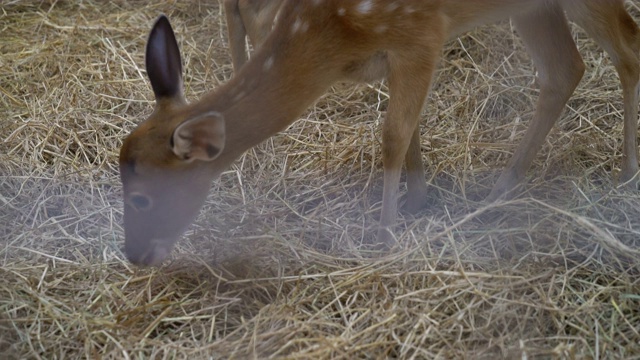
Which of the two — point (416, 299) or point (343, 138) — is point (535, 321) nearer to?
point (416, 299)

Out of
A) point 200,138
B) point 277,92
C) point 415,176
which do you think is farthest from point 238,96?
point 415,176

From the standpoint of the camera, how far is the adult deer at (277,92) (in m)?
3.42

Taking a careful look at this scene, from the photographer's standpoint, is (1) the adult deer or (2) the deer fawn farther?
(2) the deer fawn

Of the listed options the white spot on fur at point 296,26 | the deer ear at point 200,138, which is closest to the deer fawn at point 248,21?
the white spot on fur at point 296,26

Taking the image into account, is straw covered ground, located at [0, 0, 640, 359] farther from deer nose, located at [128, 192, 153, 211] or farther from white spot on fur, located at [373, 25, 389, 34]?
white spot on fur, located at [373, 25, 389, 34]

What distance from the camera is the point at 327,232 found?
3914 millimetres

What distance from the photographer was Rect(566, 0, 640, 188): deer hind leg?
399 centimetres

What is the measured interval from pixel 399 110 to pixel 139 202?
1118mm

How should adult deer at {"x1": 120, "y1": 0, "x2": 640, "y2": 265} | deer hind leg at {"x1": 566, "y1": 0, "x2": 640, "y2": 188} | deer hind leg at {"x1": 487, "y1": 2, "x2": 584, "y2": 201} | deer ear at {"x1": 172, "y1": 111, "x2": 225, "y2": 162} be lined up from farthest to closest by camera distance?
deer hind leg at {"x1": 487, "y1": 2, "x2": 584, "y2": 201} < deer hind leg at {"x1": 566, "y1": 0, "x2": 640, "y2": 188} < adult deer at {"x1": 120, "y1": 0, "x2": 640, "y2": 265} < deer ear at {"x1": 172, "y1": 111, "x2": 225, "y2": 162}

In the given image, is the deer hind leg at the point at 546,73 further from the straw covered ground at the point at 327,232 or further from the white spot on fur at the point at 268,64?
the white spot on fur at the point at 268,64

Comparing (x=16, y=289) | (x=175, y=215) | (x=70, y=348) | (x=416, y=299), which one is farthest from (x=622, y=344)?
(x=16, y=289)

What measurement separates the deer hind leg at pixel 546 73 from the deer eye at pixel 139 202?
164cm

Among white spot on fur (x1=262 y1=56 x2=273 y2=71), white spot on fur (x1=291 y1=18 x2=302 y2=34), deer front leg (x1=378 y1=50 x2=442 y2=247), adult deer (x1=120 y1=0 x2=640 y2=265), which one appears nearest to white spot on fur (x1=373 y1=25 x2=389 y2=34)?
adult deer (x1=120 y1=0 x2=640 y2=265)

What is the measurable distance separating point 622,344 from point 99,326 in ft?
6.27
